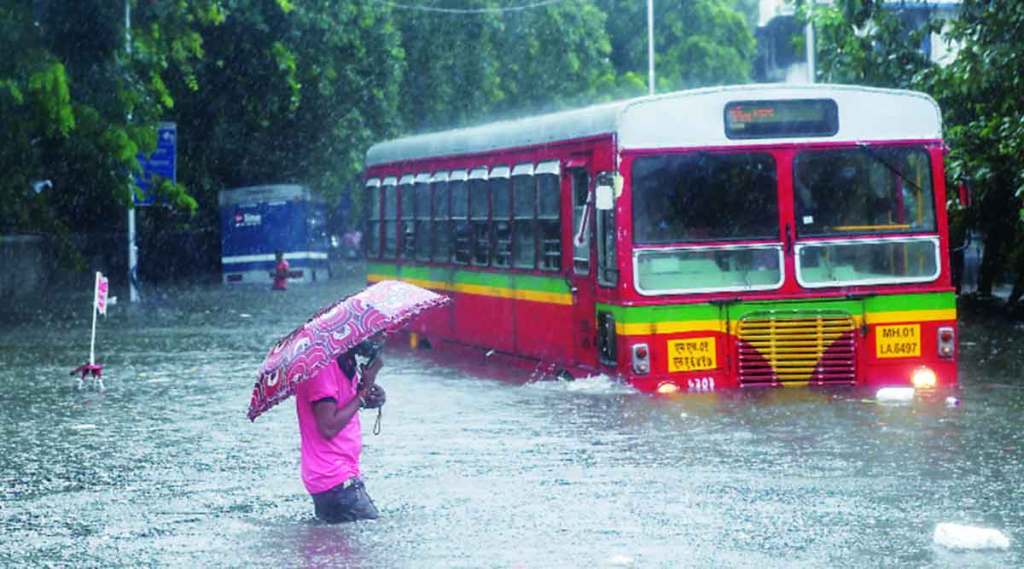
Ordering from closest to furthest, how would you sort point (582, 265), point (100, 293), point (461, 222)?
point (582, 265), point (100, 293), point (461, 222)

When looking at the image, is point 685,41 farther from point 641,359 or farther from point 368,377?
point 368,377

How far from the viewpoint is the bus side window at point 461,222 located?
22297 millimetres

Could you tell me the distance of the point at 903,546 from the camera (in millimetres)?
9688

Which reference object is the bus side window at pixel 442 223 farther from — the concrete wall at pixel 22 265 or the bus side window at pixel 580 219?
the concrete wall at pixel 22 265

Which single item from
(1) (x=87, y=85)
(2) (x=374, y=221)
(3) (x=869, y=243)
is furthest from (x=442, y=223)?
(1) (x=87, y=85)

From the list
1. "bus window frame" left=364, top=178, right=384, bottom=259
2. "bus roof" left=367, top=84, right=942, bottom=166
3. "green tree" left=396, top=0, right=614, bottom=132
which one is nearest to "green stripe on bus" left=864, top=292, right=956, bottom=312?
"bus roof" left=367, top=84, right=942, bottom=166

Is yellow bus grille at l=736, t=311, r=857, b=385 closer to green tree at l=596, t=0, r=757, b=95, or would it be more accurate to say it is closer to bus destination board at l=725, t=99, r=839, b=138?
bus destination board at l=725, t=99, r=839, b=138

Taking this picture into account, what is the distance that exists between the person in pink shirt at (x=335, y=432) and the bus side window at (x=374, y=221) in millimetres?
15722

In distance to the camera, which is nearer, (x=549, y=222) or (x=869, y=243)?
(x=869, y=243)

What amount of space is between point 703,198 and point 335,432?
23.6 feet

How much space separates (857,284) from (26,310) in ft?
76.9

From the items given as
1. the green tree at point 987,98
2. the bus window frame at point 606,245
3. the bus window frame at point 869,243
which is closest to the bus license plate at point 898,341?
the bus window frame at point 869,243

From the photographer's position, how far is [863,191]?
57.1 ft

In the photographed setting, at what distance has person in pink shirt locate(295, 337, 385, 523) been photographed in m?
10.6
